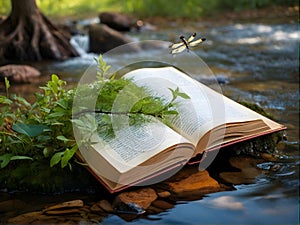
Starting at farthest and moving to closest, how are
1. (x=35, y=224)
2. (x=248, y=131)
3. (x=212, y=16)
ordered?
(x=212, y=16) → (x=248, y=131) → (x=35, y=224)

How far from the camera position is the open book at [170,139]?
2.06 m

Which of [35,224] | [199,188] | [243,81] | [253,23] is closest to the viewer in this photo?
[35,224]

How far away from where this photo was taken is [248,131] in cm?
239

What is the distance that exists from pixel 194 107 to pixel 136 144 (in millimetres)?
435

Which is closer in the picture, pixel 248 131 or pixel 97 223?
pixel 97 223

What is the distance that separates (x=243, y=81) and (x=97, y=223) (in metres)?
3.24

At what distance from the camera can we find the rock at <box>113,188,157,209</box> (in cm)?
206

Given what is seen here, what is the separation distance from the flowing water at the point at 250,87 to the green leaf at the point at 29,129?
311mm

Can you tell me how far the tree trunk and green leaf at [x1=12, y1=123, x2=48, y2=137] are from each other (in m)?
4.11

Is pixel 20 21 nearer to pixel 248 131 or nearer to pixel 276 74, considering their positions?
pixel 276 74

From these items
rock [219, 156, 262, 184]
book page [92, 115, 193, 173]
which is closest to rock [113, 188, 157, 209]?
book page [92, 115, 193, 173]

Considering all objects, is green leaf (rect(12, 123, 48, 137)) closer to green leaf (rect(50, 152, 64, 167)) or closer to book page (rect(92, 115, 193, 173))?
green leaf (rect(50, 152, 64, 167))

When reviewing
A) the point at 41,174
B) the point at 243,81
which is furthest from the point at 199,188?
the point at 243,81

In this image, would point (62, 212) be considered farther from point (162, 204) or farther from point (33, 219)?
point (162, 204)
